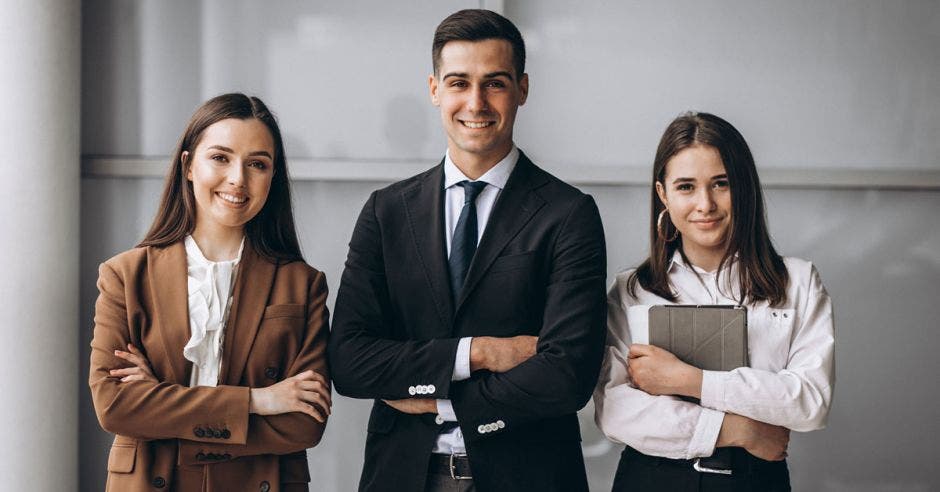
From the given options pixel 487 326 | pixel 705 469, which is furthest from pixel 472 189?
pixel 705 469

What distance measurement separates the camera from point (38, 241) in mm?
3443

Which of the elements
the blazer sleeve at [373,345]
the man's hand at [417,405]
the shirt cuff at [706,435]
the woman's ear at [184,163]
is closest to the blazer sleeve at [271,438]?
the blazer sleeve at [373,345]

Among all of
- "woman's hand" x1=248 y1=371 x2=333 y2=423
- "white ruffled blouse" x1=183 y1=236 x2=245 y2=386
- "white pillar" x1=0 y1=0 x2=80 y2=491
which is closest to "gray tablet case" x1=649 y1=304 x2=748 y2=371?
"woman's hand" x1=248 y1=371 x2=333 y2=423

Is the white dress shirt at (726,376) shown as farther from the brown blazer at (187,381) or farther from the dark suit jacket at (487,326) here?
the brown blazer at (187,381)

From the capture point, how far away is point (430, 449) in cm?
230

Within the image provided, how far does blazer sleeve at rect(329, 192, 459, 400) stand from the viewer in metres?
2.28

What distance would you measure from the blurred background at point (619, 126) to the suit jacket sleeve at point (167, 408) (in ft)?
4.74

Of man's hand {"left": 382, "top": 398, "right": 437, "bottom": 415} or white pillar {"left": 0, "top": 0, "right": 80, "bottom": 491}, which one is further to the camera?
white pillar {"left": 0, "top": 0, "right": 80, "bottom": 491}

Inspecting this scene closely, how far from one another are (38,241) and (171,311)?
4.48ft

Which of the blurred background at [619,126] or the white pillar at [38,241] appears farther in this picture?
the blurred background at [619,126]

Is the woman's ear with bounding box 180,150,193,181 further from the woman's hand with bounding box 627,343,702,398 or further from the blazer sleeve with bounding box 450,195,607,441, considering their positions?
the woman's hand with bounding box 627,343,702,398

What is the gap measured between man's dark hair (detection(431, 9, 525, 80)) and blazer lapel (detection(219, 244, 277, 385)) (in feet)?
2.45

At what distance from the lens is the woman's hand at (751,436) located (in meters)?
2.32

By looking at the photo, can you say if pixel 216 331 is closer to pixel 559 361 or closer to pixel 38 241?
pixel 559 361
